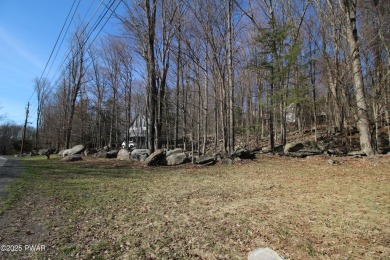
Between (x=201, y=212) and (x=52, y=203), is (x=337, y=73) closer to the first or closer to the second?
(x=201, y=212)

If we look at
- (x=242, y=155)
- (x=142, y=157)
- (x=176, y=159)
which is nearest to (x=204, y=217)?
(x=176, y=159)

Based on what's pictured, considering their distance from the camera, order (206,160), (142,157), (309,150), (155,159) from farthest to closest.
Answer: (142,157) → (309,150) → (155,159) → (206,160)

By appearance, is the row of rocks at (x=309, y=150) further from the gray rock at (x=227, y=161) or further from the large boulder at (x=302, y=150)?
the gray rock at (x=227, y=161)

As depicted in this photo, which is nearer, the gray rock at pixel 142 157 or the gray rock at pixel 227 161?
the gray rock at pixel 227 161

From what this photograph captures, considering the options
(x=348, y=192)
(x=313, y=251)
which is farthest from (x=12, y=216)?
(x=348, y=192)

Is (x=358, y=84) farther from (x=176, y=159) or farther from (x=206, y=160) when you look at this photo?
(x=176, y=159)

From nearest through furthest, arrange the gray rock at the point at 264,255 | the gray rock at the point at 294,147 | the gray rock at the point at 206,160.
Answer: the gray rock at the point at 264,255
the gray rock at the point at 206,160
the gray rock at the point at 294,147

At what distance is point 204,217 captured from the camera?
4.75 meters

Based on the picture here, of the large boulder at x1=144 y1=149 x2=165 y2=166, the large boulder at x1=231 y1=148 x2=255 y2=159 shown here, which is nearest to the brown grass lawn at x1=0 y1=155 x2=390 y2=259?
the large boulder at x1=144 y1=149 x2=165 y2=166

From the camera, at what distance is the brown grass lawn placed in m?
3.44

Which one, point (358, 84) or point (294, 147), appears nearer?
point (358, 84)

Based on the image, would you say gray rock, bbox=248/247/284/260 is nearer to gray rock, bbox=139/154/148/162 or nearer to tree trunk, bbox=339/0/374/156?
tree trunk, bbox=339/0/374/156

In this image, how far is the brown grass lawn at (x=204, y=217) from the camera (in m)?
3.44

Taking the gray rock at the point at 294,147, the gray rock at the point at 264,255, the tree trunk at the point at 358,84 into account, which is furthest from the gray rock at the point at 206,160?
the gray rock at the point at 264,255
